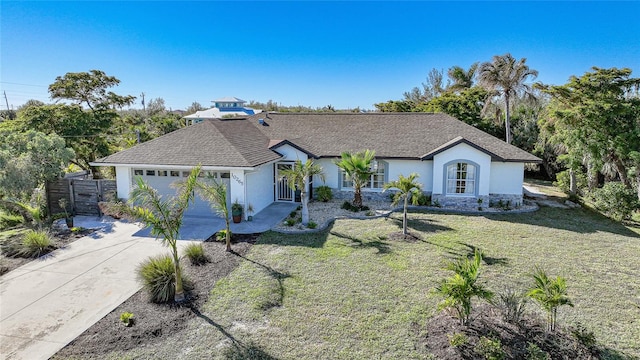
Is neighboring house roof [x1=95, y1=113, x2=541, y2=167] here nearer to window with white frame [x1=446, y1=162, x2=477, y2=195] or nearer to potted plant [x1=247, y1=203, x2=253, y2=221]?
window with white frame [x1=446, y1=162, x2=477, y2=195]

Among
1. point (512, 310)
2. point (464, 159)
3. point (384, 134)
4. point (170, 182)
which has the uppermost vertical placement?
point (384, 134)

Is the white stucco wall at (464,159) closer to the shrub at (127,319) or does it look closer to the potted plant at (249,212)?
the potted plant at (249,212)

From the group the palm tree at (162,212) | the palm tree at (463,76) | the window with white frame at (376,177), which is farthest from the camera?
the palm tree at (463,76)

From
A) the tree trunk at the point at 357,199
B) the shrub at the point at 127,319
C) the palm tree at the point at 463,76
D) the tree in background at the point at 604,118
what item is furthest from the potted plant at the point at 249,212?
the palm tree at the point at 463,76

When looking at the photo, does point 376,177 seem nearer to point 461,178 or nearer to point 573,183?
point 461,178

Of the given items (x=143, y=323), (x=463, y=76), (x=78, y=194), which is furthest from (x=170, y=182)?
(x=463, y=76)

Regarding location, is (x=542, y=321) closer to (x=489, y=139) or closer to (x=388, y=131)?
(x=489, y=139)
